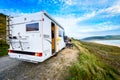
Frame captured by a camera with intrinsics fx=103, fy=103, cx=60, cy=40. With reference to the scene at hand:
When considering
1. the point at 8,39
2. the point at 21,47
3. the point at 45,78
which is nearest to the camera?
the point at 45,78

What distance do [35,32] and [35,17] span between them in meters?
0.82

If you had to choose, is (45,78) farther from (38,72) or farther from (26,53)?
(26,53)

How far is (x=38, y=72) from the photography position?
224 inches

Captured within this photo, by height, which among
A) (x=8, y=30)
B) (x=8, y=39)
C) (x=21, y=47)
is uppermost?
(x=8, y=30)

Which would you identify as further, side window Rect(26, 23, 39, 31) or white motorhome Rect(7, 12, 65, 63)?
side window Rect(26, 23, 39, 31)

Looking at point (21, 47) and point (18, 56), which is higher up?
point (21, 47)

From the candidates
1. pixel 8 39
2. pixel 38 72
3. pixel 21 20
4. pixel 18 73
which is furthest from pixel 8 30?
pixel 38 72

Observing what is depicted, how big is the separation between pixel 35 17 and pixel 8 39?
7.55 feet

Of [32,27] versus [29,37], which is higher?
[32,27]

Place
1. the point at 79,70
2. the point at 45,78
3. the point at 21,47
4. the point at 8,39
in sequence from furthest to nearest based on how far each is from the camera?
the point at 8,39, the point at 21,47, the point at 79,70, the point at 45,78

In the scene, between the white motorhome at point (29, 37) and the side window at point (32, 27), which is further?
the side window at point (32, 27)

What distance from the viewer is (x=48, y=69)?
6051 mm

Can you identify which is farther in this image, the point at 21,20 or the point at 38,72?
the point at 21,20

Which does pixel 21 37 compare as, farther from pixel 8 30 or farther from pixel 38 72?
pixel 38 72
